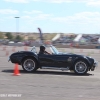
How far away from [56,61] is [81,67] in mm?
1129

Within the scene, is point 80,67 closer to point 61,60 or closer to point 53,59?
point 61,60

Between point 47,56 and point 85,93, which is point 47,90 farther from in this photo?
point 47,56

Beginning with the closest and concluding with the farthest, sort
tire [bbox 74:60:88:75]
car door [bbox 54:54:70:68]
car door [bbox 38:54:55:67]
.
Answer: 1. tire [bbox 74:60:88:75]
2. car door [bbox 54:54:70:68]
3. car door [bbox 38:54:55:67]

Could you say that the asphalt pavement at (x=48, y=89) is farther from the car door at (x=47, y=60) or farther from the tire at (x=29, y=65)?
the car door at (x=47, y=60)

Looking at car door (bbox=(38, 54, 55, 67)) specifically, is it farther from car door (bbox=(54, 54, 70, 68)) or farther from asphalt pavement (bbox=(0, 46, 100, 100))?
asphalt pavement (bbox=(0, 46, 100, 100))

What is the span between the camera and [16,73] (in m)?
14.6

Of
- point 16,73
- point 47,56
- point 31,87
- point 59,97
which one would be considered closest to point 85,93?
point 59,97

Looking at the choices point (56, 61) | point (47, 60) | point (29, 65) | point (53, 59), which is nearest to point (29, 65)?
point (29, 65)

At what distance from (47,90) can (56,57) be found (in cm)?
544

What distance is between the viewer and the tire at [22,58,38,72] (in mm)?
16094

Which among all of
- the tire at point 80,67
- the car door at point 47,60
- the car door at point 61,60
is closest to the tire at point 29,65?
the car door at point 47,60

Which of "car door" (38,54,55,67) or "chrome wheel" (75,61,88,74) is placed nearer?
"chrome wheel" (75,61,88,74)

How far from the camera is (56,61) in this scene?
16.0 metres

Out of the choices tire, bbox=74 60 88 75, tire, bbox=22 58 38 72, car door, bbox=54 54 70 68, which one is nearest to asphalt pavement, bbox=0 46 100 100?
tire, bbox=74 60 88 75
